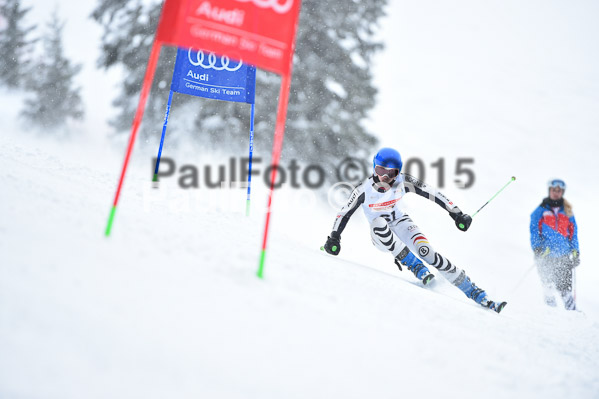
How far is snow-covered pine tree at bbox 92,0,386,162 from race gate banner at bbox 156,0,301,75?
771 cm

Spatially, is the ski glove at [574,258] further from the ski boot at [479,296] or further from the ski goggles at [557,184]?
the ski boot at [479,296]

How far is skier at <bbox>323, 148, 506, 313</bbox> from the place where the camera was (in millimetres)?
4301

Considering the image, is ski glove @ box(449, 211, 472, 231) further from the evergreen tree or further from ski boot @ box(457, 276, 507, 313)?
the evergreen tree

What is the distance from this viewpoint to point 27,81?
18938mm

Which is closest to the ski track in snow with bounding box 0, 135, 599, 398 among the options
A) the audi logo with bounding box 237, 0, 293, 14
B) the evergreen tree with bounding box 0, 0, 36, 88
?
the audi logo with bounding box 237, 0, 293, 14

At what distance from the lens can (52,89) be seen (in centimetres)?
1691

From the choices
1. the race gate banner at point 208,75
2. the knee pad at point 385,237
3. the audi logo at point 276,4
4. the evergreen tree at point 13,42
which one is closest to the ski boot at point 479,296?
the knee pad at point 385,237

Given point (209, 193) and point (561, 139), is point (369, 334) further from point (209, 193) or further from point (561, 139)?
point (561, 139)

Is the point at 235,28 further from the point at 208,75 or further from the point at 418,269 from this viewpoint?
the point at 418,269

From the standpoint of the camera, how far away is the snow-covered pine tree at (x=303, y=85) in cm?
1006

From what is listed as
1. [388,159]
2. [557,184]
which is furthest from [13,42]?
[557,184]

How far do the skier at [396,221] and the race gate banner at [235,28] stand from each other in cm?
199

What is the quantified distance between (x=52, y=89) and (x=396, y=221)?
Answer: 16.8 metres

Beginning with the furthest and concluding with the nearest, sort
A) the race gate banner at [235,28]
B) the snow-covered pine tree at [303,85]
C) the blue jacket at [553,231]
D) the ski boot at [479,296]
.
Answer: the snow-covered pine tree at [303,85]
the blue jacket at [553,231]
the ski boot at [479,296]
the race gate banner at [235,28]
